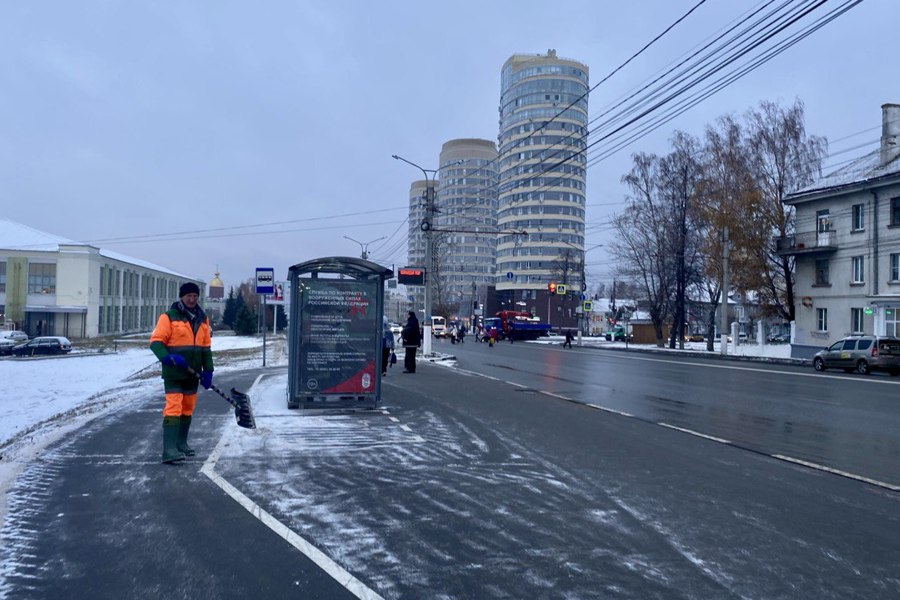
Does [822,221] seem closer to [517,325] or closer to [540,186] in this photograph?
[517,325]

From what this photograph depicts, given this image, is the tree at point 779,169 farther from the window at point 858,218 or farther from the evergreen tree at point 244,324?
the evergreen tree at point 244,324

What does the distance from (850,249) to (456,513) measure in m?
39.7

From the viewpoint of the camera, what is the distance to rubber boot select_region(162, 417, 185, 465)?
24.3ft

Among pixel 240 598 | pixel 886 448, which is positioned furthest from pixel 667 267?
pixel 240 598

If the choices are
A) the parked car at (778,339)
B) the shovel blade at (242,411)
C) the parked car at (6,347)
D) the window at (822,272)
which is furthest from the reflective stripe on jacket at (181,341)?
the parked car at (778,339)

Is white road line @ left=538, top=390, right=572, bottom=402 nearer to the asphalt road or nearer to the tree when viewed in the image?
the asphalt road

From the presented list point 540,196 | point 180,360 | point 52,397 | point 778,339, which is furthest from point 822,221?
point 540,196

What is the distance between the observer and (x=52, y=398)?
17578 mm

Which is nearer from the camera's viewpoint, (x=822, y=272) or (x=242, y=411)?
(x=242, y=411)

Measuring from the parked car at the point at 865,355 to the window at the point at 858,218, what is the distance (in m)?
12.4

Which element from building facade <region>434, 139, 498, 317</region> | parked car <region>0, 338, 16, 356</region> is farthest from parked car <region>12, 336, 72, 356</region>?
building facade <region>434, 139, 498, 317</region>

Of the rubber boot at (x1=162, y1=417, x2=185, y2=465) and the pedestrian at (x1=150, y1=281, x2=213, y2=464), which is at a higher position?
the pedestrian at (x1=150, y1=281, x2=213, y2=464)

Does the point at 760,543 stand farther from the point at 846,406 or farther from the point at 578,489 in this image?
the point at 846,406

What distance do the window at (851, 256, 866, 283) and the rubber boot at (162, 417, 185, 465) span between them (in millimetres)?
39420
